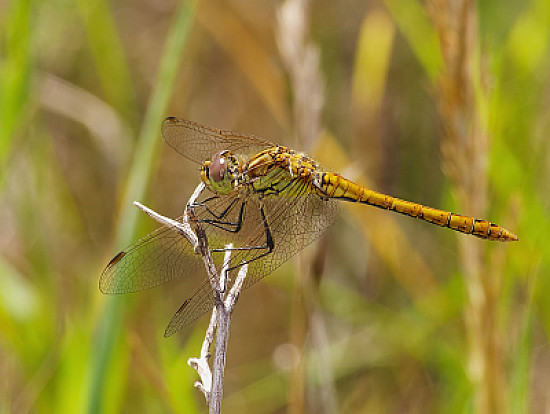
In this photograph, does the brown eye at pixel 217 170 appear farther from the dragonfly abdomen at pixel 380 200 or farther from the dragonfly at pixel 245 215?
the dragonfly abdomen at pixel 380 200

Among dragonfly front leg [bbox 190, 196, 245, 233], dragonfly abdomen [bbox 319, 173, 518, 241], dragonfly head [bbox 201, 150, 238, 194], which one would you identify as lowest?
dragonfly front leg [bbox 190, 196, 245, 233]

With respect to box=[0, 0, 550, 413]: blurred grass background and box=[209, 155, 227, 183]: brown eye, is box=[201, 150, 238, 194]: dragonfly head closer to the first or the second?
box=[209, 155, 227, 183]: brown eye

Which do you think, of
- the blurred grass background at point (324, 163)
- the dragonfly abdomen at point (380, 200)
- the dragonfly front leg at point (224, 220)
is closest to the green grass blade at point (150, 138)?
the blurred grass background at point (324, 163)

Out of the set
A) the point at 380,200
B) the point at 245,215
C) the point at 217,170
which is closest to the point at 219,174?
the point at 217,170

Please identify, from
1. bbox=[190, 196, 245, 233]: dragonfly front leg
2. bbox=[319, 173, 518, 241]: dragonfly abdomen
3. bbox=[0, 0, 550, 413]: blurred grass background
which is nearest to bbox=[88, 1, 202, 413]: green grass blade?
bbox=[0, 0, 550, 413]: blurred grass background

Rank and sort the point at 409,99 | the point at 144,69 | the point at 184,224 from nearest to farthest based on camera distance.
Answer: the point at 184,224 → the point at 409,99 → the point at 144,69

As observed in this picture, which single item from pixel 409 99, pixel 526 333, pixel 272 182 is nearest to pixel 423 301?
pixel 272 182

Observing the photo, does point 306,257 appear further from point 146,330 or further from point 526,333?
point 146,330
